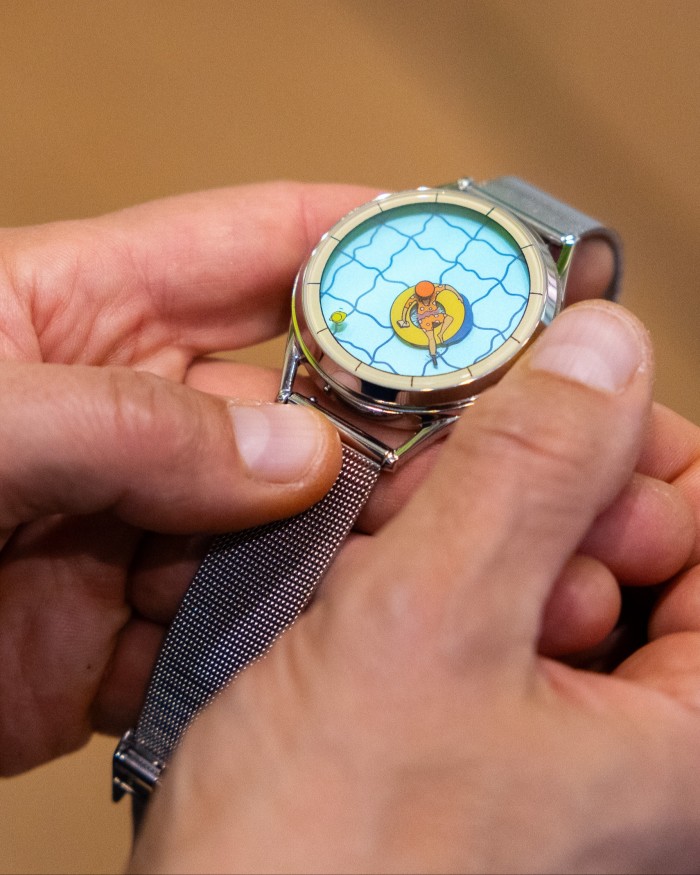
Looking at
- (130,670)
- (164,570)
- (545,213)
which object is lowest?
(130,670)

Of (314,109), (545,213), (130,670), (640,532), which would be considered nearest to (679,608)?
(640,532)

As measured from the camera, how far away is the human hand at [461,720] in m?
0.52

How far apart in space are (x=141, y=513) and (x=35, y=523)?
0.20 m

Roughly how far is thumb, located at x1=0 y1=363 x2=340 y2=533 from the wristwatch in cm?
5

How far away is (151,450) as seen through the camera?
682 mm

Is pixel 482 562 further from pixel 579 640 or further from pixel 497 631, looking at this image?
pixel 579 640

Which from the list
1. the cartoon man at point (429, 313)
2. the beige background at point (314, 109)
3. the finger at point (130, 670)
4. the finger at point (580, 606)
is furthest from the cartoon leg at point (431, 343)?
the beige background at point (314, 109)

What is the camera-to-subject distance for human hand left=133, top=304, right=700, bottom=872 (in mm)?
521

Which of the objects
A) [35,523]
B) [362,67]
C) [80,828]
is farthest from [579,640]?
Result: [362,67]

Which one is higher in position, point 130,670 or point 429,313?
point 429,313

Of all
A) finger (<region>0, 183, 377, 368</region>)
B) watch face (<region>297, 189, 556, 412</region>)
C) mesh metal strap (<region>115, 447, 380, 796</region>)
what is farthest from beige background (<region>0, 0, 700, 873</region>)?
mesh metal strap (<region>115, 447, 380, 796</region>)

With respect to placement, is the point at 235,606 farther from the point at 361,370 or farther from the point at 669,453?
the point at 669,453

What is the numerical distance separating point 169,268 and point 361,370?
0.27m

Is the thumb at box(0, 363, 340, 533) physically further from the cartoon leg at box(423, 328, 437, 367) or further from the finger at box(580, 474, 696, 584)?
the finger at box(580, 474, 696, 584)
